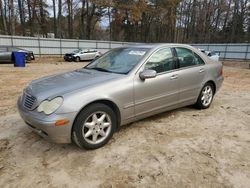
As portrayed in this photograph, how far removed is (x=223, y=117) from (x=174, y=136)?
4.89ft

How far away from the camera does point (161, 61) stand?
3797mm

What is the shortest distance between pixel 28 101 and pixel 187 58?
300cm

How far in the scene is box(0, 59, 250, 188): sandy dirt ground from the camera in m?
2.42

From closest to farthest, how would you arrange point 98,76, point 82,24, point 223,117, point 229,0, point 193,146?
point 193,146, point 98,76, point 223,117, point 82,24, point 229,0

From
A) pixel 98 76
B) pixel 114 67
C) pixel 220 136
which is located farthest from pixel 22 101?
pixel 220 136

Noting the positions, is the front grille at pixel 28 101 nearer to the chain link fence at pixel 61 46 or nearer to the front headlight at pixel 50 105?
the front headlight at pixel 50 105

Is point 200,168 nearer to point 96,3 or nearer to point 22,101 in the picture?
point 22,101

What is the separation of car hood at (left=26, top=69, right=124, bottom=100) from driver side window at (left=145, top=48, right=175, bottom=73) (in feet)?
2.18

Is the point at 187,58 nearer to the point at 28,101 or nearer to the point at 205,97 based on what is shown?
the point at 205,97

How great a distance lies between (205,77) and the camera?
14.8 feet

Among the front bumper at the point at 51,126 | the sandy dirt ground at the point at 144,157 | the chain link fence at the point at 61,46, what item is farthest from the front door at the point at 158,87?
the chain link fence at the point at 61,46

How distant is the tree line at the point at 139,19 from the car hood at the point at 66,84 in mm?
26704

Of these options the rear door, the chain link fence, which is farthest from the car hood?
the chain link fence

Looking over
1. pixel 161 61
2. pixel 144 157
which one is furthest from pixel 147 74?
pixel 144 157
